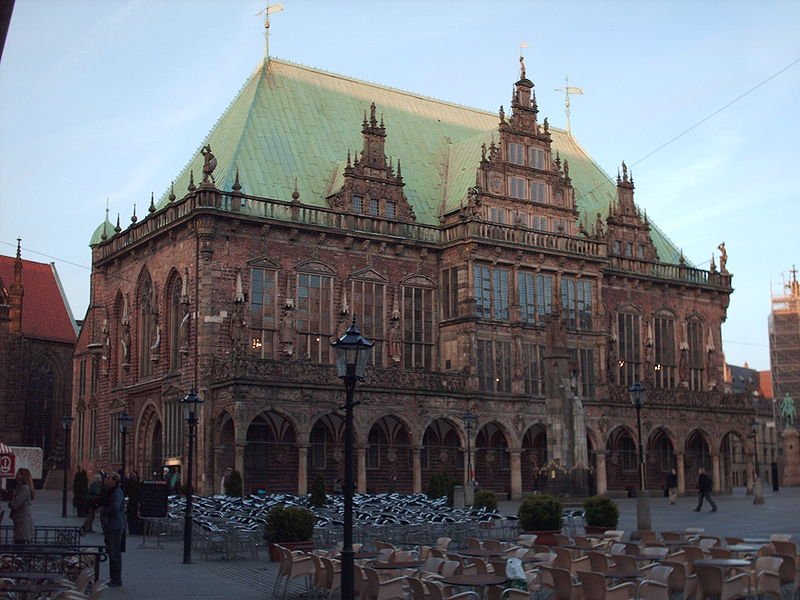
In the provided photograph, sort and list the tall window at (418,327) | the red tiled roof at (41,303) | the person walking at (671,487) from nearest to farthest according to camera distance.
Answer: the person walking at (671,487), the tall window at (418,327), the red tiled roof at (41,303)

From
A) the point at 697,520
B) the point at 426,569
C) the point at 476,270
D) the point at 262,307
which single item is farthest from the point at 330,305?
the point at 426,569

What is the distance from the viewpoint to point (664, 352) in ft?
188

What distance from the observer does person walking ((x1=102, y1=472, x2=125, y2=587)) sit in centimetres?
1781

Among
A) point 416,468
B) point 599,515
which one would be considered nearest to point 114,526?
point 599,515

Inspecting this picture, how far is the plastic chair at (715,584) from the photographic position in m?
13.1

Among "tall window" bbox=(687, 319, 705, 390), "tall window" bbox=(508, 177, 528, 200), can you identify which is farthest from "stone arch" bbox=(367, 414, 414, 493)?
"tall window" bbox=(687, 319, 705, 390)

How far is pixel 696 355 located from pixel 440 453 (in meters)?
19.2

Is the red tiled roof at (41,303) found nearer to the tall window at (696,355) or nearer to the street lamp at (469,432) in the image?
the street lamp at (469,432)

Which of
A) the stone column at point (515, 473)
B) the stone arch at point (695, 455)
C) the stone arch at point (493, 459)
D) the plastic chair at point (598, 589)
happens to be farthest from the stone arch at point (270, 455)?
the plastic chair at point (598, 589)

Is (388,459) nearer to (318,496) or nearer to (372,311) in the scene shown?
(372,311)

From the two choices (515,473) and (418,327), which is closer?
(515,473)

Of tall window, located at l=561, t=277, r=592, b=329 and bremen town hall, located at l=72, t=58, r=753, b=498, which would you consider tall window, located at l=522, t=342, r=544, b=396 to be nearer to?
bremen town hall, located at l=72, t=58, r=753, b=498

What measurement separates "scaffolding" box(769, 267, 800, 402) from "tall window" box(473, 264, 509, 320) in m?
53.4

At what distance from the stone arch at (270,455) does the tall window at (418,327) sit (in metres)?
7.35
